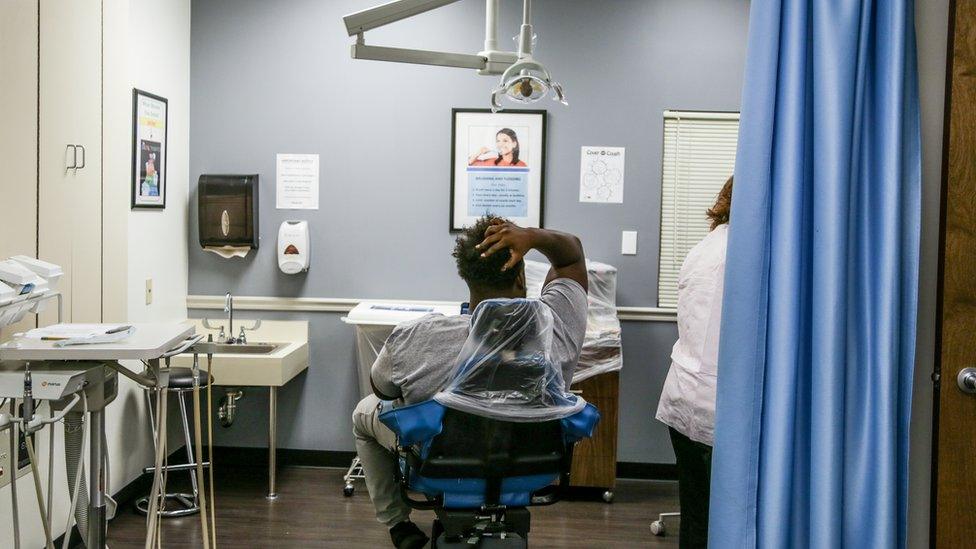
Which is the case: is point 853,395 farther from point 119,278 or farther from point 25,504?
point 119,278

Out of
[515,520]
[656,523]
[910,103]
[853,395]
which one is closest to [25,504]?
[515,520]

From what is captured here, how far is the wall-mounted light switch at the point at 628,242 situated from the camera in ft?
12.7

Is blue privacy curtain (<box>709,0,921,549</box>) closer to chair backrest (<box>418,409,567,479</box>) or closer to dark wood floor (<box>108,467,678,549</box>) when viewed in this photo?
chair backrest (<box>418,409,567,479</box>)

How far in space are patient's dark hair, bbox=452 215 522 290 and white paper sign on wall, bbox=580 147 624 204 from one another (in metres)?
1.88

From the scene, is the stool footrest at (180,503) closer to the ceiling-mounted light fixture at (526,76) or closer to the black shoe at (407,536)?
the black shoe at (407,536)

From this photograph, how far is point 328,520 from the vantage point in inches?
129

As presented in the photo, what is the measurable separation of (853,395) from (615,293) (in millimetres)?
2589

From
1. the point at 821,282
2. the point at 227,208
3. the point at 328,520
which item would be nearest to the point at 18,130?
the point at 227,208

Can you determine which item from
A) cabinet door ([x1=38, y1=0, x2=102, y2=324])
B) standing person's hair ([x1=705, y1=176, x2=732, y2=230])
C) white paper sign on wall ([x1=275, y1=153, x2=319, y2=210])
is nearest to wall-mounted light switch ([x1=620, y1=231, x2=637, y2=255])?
standing person's hair ([x1=705, y1=176, x2=732, y2=230])

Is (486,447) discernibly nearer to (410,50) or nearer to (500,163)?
(410,50)

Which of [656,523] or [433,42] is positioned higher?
[433,42]

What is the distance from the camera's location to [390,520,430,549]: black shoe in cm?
262

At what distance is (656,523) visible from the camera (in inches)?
128

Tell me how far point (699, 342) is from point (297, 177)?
2.44 m
